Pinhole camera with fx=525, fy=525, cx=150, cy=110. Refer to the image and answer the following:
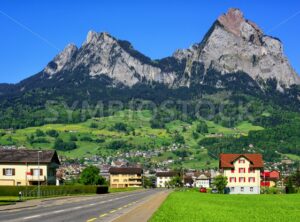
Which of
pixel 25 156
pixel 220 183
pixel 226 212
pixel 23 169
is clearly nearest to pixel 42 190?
pixel 23 169

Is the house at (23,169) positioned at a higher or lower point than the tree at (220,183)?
higher

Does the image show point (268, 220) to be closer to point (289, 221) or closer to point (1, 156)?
point (289, 221)

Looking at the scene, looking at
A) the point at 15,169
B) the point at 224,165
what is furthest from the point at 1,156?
the point at 224,165

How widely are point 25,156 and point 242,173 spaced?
63.0m

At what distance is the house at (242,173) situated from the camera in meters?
146

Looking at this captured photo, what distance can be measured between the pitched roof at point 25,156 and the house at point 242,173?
53.2m

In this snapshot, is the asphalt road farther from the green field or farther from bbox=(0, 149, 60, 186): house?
bbox=(0, 149, 60, 186): house

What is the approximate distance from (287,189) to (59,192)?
54.3 m

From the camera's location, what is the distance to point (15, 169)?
369 feet

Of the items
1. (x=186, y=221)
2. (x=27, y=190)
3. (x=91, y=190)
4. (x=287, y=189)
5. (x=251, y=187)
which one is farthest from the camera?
(x=251, y=187)

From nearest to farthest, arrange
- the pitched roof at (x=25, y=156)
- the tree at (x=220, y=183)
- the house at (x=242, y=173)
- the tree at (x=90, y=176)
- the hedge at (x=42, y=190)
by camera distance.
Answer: the hedge at (x=42, y=190)
the pitched roof at (x=25, y=156)
the tree at (x=220, y=183)
the house at (x=242, y=173)
the tree at (x=90, y=176)

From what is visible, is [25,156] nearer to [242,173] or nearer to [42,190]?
[42,190]

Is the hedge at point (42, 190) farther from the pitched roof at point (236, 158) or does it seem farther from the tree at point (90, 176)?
the tree at point (90, 176)

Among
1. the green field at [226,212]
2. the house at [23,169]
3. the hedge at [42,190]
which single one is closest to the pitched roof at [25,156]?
the house at [23,169]
